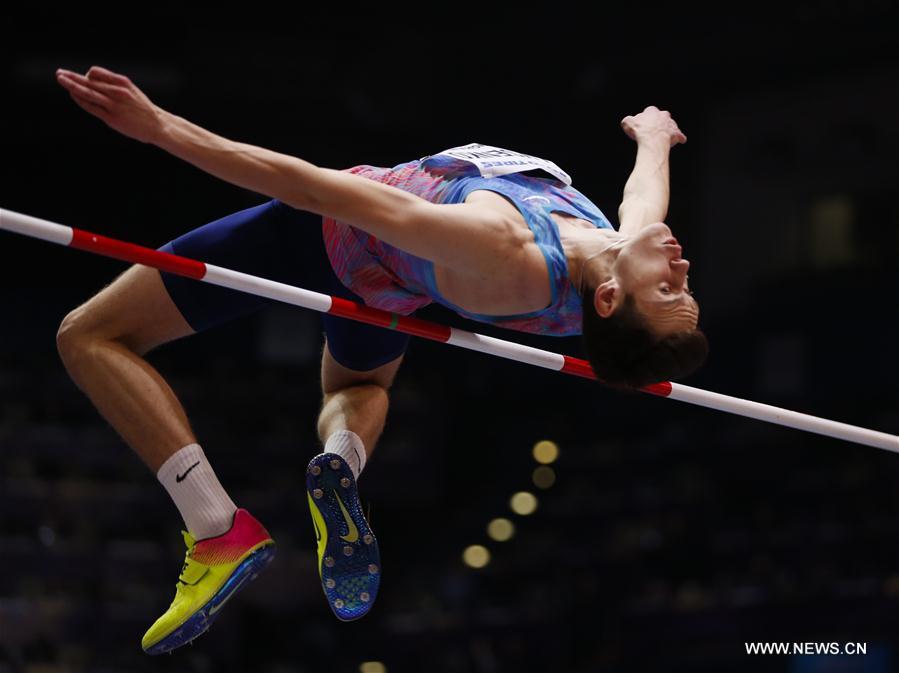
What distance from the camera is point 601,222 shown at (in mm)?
3314

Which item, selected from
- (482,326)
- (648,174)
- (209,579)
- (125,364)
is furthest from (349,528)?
(482,326)

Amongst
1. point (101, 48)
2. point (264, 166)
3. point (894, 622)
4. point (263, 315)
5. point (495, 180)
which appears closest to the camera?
point (264, 166)

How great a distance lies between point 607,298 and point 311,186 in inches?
28.3

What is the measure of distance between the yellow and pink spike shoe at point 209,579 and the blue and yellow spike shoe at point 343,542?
0.59 ft

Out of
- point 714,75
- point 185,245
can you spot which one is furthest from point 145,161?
point 185,245

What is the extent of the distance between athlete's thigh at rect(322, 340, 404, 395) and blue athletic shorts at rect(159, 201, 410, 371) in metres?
0.19

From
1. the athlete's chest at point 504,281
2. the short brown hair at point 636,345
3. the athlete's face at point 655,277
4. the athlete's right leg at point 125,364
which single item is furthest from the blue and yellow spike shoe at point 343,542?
the athlete's face at point 655,277

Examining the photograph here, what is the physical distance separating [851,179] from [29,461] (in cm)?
730

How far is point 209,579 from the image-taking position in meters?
3.25

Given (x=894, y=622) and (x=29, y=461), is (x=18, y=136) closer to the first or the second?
(x=29, y=461)

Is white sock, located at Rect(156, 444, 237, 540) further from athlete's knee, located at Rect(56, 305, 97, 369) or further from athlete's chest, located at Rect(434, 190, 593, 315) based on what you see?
athlete's chest, located at Rect(434, 190, 593, 315)

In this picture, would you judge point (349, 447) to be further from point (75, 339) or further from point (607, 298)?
point (607, 298)

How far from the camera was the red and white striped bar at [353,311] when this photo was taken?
287cm

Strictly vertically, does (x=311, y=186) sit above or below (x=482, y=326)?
below
